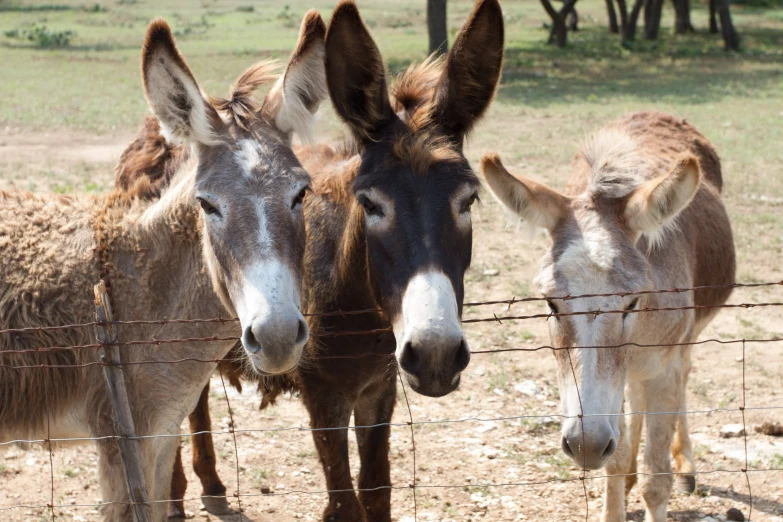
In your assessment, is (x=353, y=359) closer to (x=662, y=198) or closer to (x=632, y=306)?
(x=632, y=306)

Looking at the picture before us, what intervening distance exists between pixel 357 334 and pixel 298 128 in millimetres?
926

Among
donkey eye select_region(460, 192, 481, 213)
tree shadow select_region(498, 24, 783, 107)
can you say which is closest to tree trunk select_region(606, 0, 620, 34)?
tree shadow select_region(498, 24, 783, 107)

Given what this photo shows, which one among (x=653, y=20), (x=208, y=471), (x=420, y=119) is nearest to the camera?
(x=420, y=119)

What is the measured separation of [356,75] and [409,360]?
51.3 inches

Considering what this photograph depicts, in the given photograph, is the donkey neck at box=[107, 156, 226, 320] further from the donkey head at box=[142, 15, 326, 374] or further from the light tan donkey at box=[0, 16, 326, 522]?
the donkey head at box=[142, 15, 326, 374]

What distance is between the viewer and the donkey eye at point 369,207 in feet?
10.1

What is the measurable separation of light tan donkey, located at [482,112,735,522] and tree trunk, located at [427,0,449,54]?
17801 mm

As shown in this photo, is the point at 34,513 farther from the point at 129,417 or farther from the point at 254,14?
the point at 254,14

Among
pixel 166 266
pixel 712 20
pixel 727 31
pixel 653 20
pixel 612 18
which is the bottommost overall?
pixel 166 266

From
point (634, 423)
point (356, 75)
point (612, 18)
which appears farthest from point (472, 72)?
point (612, 18)

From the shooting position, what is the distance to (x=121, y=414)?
3.01 meters

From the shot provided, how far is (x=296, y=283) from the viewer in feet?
9.62

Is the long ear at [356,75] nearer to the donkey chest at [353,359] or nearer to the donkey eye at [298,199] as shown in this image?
the donkey eye at [298,199]

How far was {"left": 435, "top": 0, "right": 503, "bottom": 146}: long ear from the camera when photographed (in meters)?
3.33
